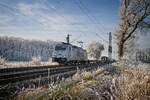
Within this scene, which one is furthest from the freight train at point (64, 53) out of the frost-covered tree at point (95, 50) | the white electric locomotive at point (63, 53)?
the frost-covered tree at point (95, 50)

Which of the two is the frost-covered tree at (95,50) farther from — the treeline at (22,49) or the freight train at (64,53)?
the freight train at (64,53)

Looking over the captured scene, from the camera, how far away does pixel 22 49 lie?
146875mm

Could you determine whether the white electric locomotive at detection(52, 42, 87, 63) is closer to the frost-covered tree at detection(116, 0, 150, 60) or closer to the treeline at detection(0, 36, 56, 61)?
the frost-covered tree at detection(116, 0, 150, 60)

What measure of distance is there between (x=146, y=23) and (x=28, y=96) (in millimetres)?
22733

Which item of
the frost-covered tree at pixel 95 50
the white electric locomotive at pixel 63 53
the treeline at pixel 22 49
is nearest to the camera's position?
the white electric locomotive at pixel 63 53

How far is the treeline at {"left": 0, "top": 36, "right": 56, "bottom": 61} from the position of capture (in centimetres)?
12744

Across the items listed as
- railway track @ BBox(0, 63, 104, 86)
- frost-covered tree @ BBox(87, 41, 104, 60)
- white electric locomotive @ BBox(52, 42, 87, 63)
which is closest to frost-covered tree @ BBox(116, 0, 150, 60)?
railway track @ BBox(0, 63, 104, 86)

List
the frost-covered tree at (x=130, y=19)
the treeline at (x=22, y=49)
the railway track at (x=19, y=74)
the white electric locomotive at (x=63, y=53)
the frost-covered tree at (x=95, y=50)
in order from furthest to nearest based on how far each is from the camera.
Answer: the treeline at (x=22, y=49), the frost-covered tree at (x=95, y=50), the white electric locomotive at (x=63, y=53), the frost-covered tree at (x=130, y=19), the railway track at (x=19, y=74)

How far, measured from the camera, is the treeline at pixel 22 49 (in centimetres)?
12744

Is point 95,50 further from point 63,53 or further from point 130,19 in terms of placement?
point 130,19

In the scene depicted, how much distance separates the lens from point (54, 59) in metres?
40.5

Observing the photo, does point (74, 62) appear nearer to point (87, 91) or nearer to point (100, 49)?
point (87, 91)

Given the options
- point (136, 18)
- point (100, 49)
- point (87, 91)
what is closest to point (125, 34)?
point (136, 18)

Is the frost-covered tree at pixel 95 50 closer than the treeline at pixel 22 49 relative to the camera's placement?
Yes
